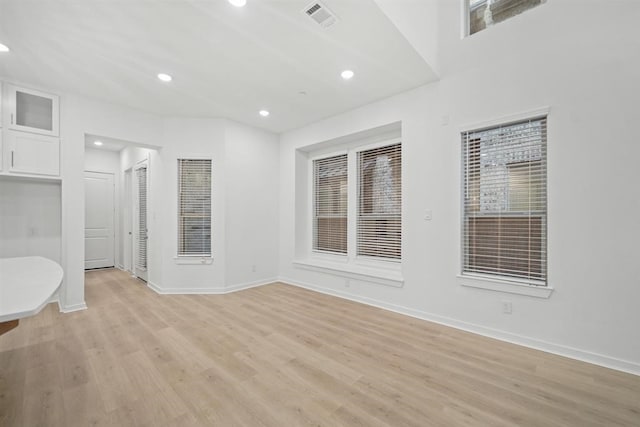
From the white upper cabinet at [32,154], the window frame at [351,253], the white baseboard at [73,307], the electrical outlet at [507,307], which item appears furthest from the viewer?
the window frame at [351,253]

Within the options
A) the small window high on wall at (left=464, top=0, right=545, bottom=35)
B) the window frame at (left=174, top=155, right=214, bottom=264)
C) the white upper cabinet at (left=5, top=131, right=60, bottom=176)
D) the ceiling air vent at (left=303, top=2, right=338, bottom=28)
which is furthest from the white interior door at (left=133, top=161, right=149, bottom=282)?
the small window high on wall at (left=464, top=0, right=545, bottom=35)

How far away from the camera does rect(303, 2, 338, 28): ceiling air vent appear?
2230mm

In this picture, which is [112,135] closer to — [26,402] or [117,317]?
[117,317]

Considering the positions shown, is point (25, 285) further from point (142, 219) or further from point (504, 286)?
point (142, 219)

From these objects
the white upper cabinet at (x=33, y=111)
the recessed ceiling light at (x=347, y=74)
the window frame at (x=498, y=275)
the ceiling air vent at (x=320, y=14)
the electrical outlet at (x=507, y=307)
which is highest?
the ceiling air vent at (x=320, y=14)

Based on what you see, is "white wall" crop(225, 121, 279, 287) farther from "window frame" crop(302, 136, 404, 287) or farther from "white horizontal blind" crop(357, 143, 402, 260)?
"white horizontal blind" crop(357, 143, 402, 260)

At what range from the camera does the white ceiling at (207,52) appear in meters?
2.29

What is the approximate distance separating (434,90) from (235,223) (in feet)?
11.9

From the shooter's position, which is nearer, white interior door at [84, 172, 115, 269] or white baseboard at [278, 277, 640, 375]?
white baseboard at [278, 277, 640, 375]

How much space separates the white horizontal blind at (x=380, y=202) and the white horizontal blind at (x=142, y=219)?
4164 millimetres

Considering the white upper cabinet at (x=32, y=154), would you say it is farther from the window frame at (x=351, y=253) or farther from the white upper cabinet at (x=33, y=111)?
the window frame at (x=351, y=253)

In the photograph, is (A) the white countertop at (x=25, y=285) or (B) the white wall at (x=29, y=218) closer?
(A) the white countertop at (x=25, y=285)

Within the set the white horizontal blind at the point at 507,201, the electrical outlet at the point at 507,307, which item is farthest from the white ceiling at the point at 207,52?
the electrical outlet at the point at 507,307

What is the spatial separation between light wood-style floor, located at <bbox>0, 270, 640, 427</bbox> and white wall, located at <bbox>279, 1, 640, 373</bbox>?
12.2 inches
